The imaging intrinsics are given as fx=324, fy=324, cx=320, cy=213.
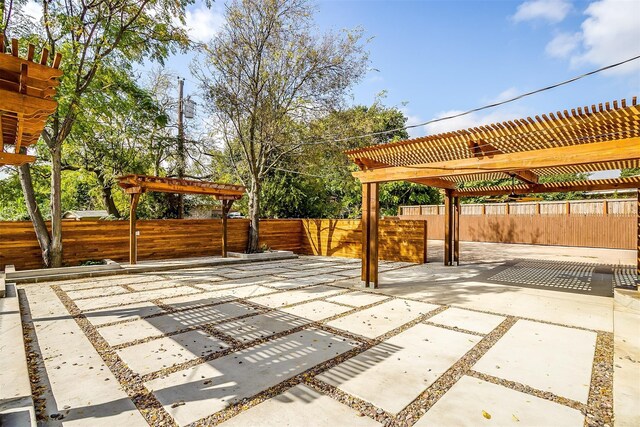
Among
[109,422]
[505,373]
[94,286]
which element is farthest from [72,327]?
[505,373]

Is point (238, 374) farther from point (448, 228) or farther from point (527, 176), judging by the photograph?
point (448, 228)

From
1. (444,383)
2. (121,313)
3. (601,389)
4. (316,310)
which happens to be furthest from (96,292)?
(601,389)

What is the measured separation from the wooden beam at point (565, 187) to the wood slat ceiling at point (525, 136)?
123cm

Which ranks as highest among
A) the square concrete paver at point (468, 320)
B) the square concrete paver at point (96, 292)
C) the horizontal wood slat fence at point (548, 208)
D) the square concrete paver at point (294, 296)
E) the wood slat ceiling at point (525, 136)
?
the wood slat ceiling at point (525, 136)

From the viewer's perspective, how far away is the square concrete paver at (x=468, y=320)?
368 centimetres

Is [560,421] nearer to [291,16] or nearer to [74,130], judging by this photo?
[74,130]

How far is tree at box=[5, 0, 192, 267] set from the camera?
6.72 meters

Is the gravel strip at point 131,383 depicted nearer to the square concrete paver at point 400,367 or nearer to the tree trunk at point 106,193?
the square concrete paver at point 400,367

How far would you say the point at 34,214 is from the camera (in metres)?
6.92

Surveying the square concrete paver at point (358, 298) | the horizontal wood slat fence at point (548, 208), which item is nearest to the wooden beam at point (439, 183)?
the square concrete paver at point (358, 298)

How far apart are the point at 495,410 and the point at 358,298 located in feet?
9.97

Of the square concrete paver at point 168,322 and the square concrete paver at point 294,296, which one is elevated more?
the square concrete paver at point 168,322

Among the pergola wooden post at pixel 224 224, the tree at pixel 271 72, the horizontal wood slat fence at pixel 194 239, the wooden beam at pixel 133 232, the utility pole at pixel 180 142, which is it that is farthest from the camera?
the utility pole at pixel 180 142

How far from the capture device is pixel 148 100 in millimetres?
9508
